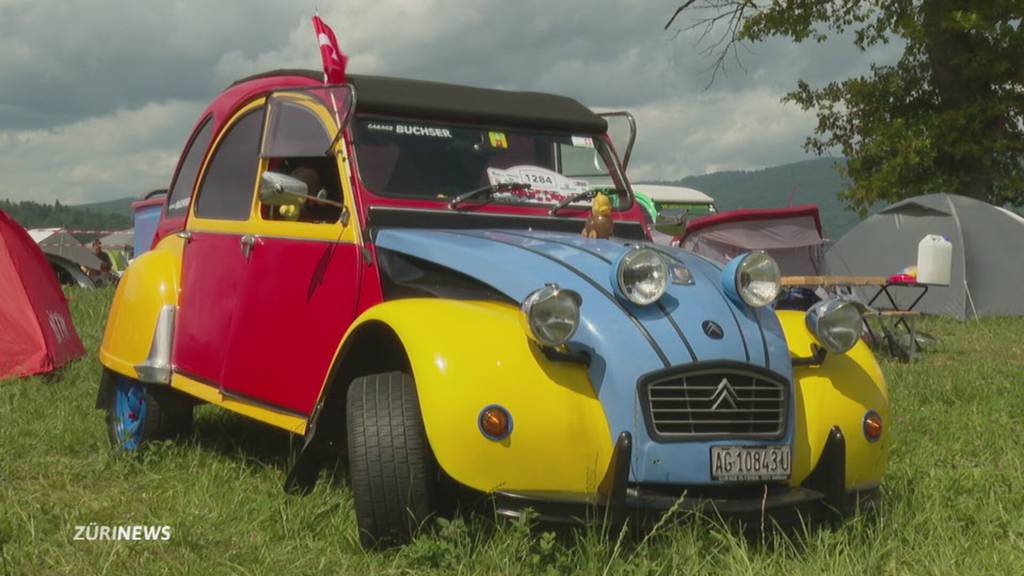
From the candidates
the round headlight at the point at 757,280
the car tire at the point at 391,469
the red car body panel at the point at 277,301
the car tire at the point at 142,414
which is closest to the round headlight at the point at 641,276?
the round headlight at the point at 757,280

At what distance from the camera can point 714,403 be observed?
3.98 m

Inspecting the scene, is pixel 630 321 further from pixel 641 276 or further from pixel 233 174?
pixel 233 174

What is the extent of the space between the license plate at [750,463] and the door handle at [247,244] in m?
2.57

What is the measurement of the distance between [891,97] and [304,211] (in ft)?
69.3

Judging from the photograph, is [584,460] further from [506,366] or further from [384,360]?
[384,360]

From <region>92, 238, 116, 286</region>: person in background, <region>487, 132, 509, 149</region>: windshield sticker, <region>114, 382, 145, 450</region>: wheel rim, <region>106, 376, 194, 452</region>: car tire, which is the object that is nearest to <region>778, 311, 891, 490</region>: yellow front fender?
<region>487, 132, 509, 149</region>: windshield sticker

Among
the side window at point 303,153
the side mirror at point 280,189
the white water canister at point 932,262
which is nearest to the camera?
the side mirror at point 280,189

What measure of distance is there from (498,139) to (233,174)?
1494 mm

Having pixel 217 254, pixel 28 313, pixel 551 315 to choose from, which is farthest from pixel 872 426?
pixel 28 313

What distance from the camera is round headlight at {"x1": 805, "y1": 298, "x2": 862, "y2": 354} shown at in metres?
4.49

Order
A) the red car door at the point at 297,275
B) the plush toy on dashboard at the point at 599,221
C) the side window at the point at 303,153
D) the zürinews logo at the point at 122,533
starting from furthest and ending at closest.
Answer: the plush toy on dashboard at the point at 599,221
the side window at the point at 303,153
the red car door at the point at 297,275
the zürinews logo at the point at 122,533

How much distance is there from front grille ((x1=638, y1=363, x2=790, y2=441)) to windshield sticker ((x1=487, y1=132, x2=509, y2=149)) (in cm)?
200

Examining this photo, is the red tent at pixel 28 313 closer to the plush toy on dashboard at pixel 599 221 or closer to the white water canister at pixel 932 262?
the plush toy on dashboard at pixel 599 221

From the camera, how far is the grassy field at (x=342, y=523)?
3.89 m
